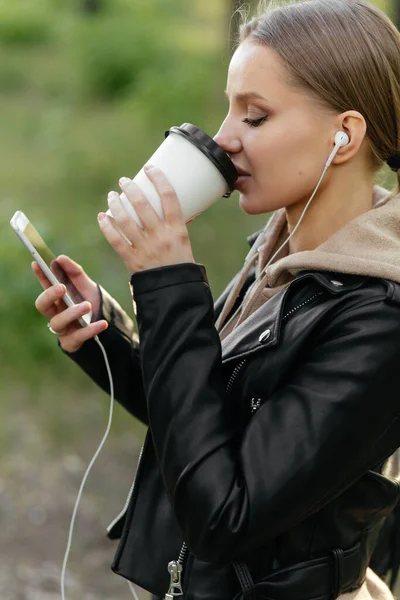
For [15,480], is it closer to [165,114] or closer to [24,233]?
[24,233]

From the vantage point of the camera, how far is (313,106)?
184cm

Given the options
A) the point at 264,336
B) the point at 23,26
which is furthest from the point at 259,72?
the point at 23,26

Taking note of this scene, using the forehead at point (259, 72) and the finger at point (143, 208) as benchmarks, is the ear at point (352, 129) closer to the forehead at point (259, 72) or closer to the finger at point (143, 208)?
the forehead at point (259, 72)

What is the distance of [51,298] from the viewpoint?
6.93ft

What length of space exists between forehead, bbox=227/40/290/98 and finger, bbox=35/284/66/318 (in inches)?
22.8

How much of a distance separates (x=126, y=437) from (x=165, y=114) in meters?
6.18

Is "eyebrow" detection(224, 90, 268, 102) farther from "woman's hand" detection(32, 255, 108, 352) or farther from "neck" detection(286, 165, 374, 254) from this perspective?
"woman's hand" detection(32, 255, 108, 352)

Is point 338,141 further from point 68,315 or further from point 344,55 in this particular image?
point 68,315

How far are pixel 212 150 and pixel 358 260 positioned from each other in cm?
37

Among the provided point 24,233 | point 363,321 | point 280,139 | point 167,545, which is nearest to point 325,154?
point 280,139

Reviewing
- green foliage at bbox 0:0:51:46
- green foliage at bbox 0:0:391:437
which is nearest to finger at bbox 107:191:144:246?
green foliage at bbox 0:0:391:437

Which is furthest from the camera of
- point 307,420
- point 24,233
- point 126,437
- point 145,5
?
point 145,5

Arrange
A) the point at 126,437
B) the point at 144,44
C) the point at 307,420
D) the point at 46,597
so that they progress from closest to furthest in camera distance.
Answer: the point at 307,420 < the point at 46,597 < the point at 126,437 < the point at 144,44

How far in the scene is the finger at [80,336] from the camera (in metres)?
2.17
